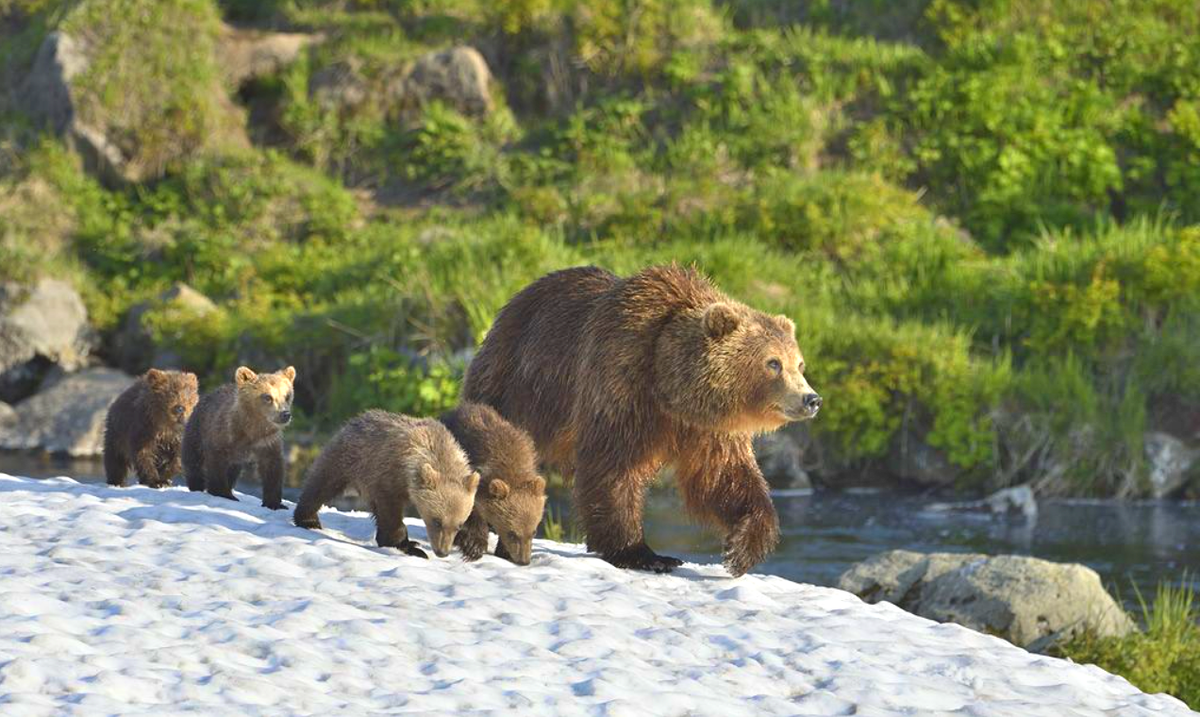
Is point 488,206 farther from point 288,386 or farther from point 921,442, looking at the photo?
point 288,386

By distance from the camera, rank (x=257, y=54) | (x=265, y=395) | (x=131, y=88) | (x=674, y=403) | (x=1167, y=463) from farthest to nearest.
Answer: (x=257, y=54) → (x=131, y=88) → (x=1167, y=463) → (x=265, y=395) → (x=674, y=403)

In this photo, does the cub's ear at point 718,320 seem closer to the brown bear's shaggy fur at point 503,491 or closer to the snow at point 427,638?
the brown bear's shaggy fur at point 503,491

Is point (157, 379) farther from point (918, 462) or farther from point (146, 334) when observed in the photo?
point (146, 334)

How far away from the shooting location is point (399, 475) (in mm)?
8102

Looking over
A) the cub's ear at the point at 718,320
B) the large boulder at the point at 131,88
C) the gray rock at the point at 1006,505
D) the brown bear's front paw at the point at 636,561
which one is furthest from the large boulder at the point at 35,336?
the cub's ear at the point at 718,320

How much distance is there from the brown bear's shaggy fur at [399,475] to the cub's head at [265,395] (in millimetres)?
451

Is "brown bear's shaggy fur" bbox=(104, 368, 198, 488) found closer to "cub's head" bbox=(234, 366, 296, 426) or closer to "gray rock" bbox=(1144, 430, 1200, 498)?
"cub's head" bbox=(234, 366, 296, 426)

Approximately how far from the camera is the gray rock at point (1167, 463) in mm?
16328

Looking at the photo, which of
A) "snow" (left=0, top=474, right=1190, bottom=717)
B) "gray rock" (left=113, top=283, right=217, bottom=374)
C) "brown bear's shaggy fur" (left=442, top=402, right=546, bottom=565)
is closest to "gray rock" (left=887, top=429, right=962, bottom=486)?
"gray rock" (left=113, top=283, right=217, bottom=374)

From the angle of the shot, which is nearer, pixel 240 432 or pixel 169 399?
pixel 240 432

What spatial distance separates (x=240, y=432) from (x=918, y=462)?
9.03 metres

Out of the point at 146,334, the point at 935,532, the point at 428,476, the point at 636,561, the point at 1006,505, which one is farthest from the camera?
the point at 146,334

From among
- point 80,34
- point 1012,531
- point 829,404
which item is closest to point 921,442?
point 829,404

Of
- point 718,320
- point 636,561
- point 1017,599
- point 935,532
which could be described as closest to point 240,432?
point 636,561
